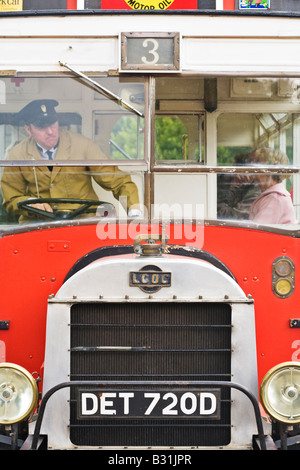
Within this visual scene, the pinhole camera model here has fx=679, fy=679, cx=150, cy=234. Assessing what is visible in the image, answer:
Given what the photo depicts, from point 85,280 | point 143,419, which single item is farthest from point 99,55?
point 143,419

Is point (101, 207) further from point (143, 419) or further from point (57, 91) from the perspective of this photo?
point (143, 419)

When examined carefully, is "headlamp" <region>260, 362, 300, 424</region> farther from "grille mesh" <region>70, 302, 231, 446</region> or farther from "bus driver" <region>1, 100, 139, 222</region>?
"bus driver" <region>1, 100, 139, 222</region>

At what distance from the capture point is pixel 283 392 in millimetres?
2840

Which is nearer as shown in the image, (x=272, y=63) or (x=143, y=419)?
(x=143, y=419)

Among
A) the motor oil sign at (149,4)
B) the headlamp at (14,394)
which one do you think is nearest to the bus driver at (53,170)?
the headlamp at (14,394)

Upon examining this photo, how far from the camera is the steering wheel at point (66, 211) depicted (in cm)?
351

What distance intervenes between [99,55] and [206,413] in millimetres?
1849

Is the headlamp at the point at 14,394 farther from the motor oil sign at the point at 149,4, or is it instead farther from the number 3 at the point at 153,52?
the motor oil sign at the point at 149,4

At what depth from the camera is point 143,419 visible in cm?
289

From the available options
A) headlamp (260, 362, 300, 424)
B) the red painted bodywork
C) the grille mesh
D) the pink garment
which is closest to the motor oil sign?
the pink garment

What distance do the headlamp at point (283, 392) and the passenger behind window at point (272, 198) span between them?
98 centimetres

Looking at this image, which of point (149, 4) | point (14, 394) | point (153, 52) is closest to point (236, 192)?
point (153, 52)

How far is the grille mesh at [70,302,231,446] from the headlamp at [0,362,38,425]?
0.75 ft

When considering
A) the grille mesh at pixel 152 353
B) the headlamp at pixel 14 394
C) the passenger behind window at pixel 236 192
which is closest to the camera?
the headlamp at pixel 14 394
